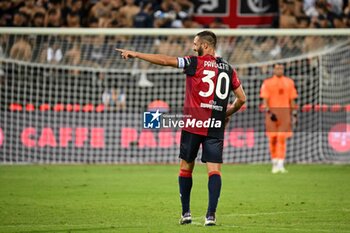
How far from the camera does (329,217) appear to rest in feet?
38.4

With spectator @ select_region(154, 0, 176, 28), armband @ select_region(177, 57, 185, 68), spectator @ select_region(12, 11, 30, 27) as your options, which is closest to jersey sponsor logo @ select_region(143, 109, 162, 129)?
armband @ select_region(177, 57, 185, 68)

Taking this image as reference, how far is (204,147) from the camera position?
10.8 meters

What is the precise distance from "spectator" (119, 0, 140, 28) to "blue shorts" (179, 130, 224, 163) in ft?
48.6

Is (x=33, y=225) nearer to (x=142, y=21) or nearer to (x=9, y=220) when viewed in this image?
(x=9, y=220)

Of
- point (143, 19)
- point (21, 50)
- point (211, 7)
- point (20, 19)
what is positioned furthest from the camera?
point (211, 7)

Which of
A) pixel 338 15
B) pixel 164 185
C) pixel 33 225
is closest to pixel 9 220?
pixel 33 225

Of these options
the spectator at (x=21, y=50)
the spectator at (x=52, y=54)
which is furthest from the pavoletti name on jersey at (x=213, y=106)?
the spectator at (x=52, y=54)

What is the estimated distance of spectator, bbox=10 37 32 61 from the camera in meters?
22.5

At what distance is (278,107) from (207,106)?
32.1 feet

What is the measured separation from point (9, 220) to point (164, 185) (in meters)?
5.84

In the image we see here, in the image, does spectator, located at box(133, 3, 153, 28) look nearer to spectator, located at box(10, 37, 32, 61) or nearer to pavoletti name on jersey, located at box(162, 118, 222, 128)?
spectator, located at box(10, 37, 32, 61)

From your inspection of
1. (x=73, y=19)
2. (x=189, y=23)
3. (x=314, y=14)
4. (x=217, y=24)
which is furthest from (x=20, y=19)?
(x=314, y=14)

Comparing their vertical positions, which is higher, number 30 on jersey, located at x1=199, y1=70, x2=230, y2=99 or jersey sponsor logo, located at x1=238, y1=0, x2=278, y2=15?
jersey sponsor logo, located at x1=238, y1=0, x2=278, y2=15

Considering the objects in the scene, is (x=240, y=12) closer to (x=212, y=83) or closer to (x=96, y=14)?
(x=96, y=14)
